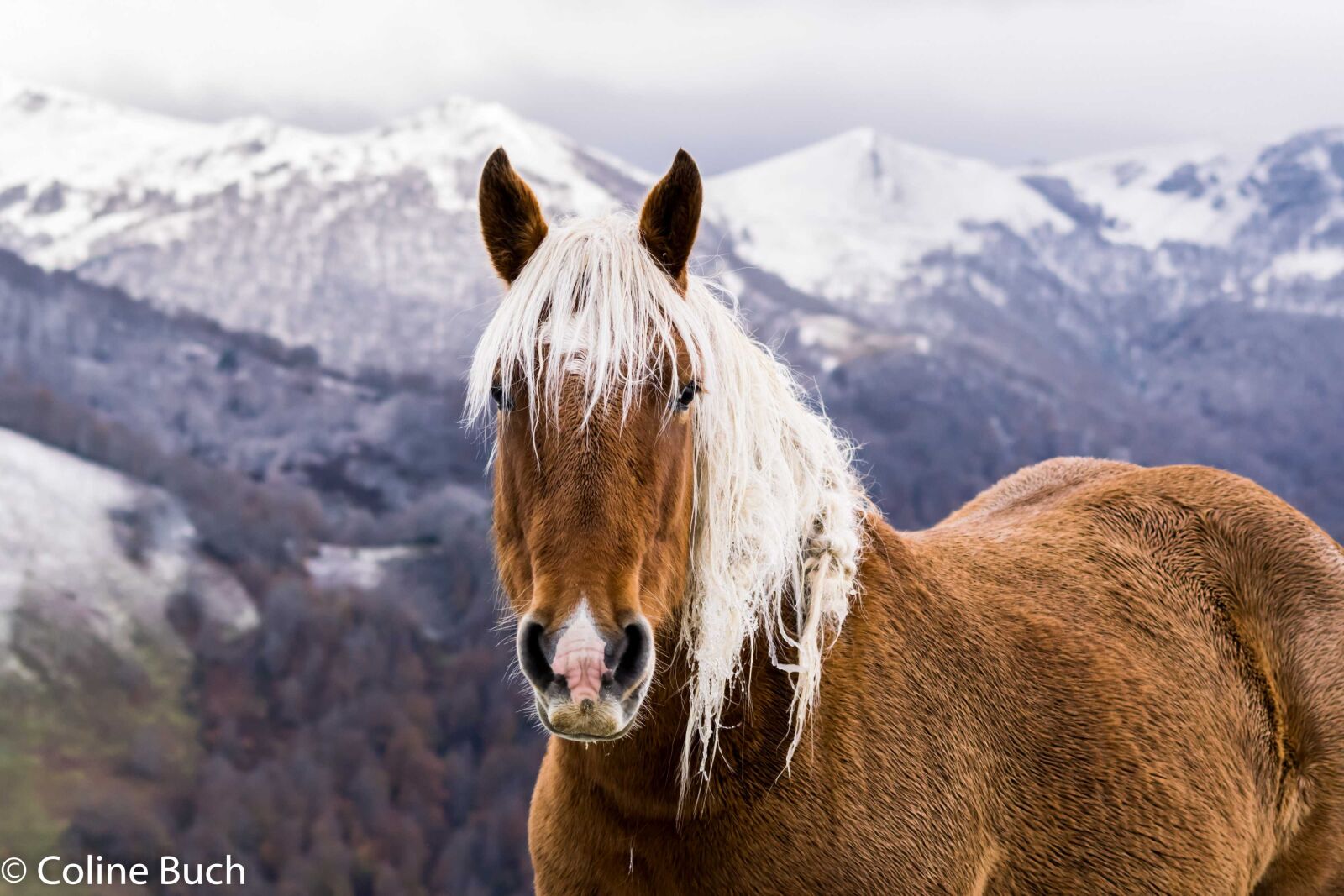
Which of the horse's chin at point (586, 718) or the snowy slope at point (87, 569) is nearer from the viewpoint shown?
the horse's chin at point (586, 718)

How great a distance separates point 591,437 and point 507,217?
3.88ft

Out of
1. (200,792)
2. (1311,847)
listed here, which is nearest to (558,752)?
(1311,847)

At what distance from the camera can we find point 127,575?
121188 mm

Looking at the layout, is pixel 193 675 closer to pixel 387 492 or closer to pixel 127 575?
pixel 127 575

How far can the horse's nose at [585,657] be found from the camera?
3.42 metres

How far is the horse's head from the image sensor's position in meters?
3.54

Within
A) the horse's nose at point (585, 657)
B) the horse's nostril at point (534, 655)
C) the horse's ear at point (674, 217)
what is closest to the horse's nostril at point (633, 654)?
the horse's nose at point (585, 657)

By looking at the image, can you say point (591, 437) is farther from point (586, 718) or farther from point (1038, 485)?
point (1038, 485)

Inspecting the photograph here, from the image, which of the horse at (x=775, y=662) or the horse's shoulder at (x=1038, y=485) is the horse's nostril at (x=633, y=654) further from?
the horse's shoulder at (x=1038, y=485)

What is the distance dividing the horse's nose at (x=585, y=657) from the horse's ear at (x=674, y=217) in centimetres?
157

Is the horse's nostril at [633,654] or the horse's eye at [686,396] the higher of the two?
the horse's eye at [686,396]

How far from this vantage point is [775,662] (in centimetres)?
446

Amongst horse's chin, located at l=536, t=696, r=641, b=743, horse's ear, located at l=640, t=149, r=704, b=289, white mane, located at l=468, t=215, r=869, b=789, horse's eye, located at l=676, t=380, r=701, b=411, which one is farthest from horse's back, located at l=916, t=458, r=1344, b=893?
horse's chin, located at l=536, t=696, r=641, b=743

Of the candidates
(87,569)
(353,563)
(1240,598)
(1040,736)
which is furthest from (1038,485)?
(353,563)
